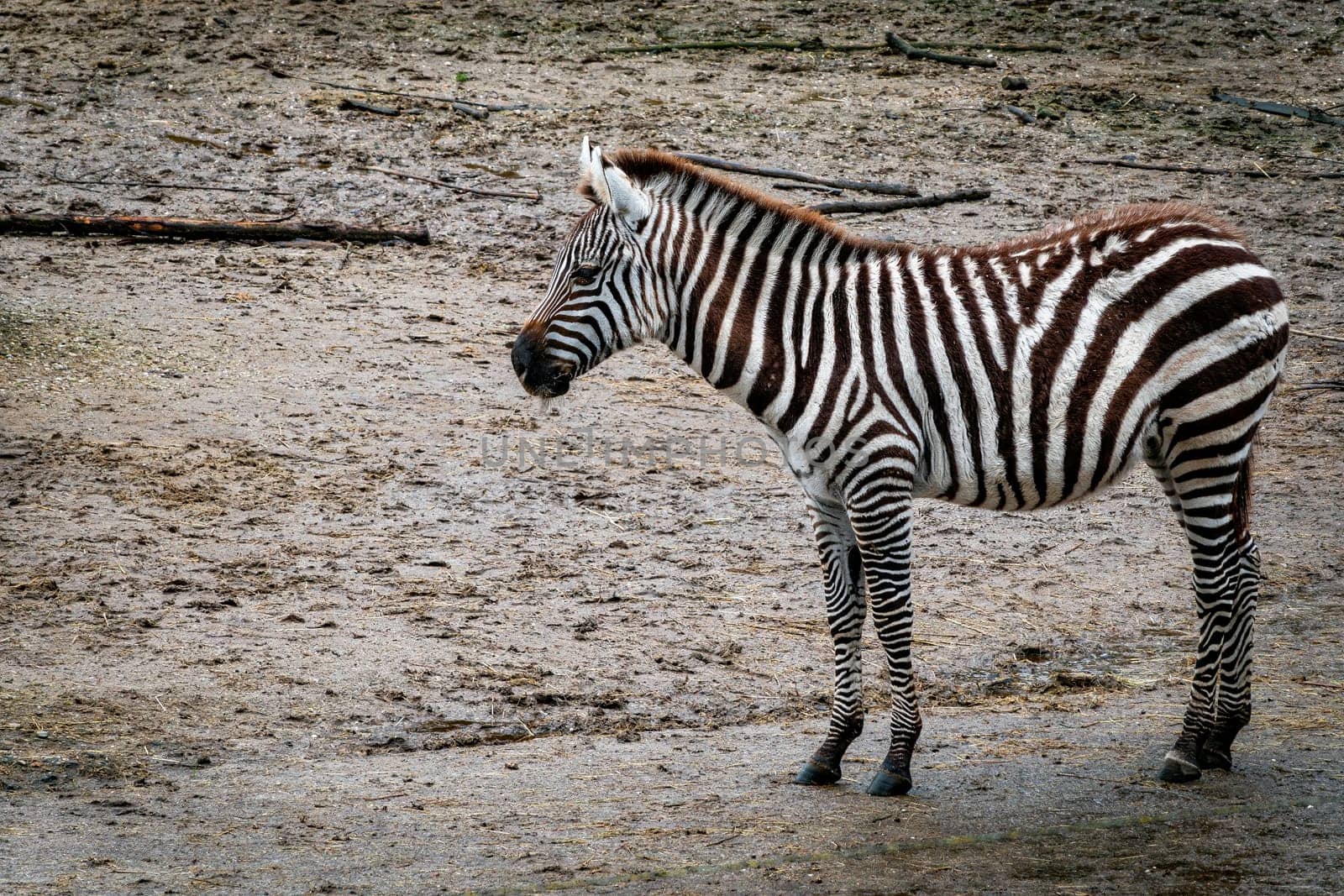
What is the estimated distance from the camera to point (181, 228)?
10.9 metres

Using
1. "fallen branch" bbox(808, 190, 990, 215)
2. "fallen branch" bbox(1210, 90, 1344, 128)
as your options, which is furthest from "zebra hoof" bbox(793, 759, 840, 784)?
"fallen branch" bbox(1210, 90, 1344, 128)

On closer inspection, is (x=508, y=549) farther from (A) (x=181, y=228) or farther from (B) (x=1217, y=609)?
(A) (x=181, y=228)

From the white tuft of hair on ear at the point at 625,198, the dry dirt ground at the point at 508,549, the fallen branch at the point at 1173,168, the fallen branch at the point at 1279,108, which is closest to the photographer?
the dry dirt ground at the point at 508,549

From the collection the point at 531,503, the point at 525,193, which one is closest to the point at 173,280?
the point at 525,193

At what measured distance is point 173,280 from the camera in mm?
10391

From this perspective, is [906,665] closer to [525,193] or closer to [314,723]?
[314,723]

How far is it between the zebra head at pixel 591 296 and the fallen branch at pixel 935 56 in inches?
411

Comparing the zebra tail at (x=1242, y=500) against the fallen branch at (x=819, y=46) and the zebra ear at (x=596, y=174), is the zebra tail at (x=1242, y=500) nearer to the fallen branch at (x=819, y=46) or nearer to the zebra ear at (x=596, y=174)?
the zebra ear at (x=596, y=174)

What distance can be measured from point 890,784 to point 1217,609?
1533mm

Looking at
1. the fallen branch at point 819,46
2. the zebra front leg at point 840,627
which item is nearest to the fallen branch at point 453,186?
the fallen branch at point 819,46

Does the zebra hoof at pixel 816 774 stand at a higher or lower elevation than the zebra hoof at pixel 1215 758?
lower

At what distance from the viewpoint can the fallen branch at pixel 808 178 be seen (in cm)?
1198

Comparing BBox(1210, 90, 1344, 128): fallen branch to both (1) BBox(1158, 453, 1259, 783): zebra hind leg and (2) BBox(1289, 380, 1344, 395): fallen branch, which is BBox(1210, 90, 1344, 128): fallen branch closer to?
(2) BBox(1289, 380, 1344, 395): fallen branch

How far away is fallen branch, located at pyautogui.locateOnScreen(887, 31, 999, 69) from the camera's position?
48.9ft
